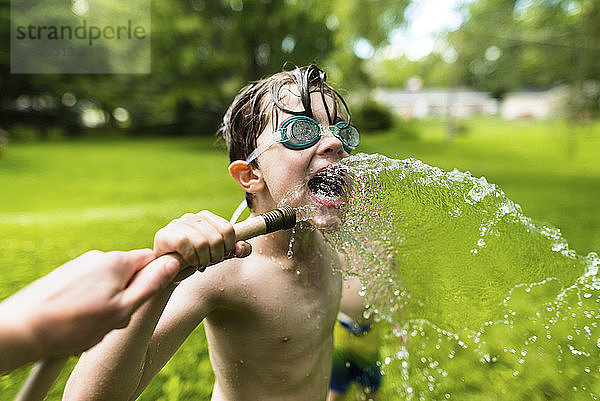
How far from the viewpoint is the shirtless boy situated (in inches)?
52.7

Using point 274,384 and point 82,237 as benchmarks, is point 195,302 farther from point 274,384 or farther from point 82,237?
point 82,237

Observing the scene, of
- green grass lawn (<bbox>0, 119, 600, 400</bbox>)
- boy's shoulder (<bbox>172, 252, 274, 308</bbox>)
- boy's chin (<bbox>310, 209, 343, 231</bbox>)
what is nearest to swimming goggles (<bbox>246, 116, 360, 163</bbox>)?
boy's chin (<bbox>310, 209, 343, 231</bbox>)

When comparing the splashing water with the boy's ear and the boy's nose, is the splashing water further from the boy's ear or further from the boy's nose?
the boy's ear

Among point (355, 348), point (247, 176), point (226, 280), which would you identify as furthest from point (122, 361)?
point (355, 348)

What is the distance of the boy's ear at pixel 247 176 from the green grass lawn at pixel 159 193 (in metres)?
0.81

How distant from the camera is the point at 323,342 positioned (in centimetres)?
167

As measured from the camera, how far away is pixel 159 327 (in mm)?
1212

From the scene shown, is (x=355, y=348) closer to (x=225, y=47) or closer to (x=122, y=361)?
(x=122, y=361)

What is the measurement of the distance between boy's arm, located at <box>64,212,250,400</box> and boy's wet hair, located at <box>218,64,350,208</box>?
1.56 ft

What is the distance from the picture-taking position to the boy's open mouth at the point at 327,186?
139 cm

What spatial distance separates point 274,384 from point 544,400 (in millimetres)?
1652

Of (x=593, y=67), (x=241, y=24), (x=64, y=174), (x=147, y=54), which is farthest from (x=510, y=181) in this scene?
(x=147, y=54)

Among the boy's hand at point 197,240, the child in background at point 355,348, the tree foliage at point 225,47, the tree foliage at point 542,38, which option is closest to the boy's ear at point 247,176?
the boy's hand at point 197,240

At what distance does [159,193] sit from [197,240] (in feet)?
31.9
